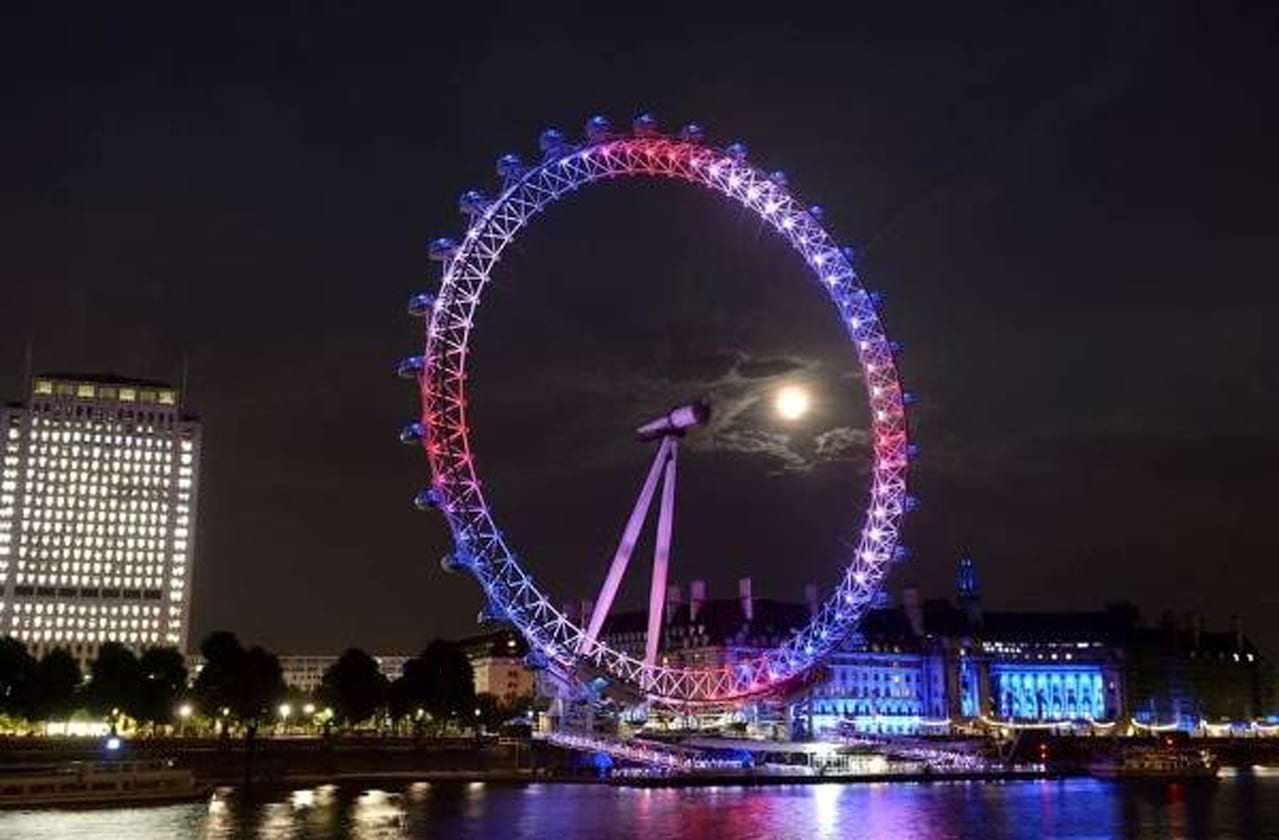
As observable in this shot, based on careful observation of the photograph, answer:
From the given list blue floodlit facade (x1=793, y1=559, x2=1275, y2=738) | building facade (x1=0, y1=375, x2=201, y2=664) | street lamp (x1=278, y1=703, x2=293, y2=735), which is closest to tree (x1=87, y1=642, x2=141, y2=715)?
street lamp (x1=278, y1=703, x2=293, y2=735)

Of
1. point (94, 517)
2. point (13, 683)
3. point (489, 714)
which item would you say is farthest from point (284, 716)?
point (94, 517)

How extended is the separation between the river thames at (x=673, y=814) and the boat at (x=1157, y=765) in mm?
20435

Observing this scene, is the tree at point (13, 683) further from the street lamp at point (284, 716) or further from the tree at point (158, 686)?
the street lamp at point (284, 716)

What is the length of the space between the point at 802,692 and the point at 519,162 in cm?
4263

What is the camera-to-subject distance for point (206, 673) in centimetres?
10438

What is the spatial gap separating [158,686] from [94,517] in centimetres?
6945

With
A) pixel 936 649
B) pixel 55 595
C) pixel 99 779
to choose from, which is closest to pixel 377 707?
pixel 99 779

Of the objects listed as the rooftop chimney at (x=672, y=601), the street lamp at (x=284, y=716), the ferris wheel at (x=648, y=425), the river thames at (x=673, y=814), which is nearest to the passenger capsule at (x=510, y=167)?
the ferris wheel at (x=648, y=425)

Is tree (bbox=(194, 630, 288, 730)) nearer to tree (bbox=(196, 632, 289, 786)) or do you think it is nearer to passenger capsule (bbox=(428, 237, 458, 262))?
tree (bbox=(196, 632, 289, 786))

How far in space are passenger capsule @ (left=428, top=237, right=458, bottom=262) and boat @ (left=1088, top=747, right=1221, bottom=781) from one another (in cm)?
6977

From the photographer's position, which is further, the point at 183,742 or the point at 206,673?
the point at 206,673

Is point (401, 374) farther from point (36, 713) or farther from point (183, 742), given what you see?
point (36, 713)

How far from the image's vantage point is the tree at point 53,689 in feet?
324

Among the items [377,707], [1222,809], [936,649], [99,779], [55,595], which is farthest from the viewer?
[936,649]
